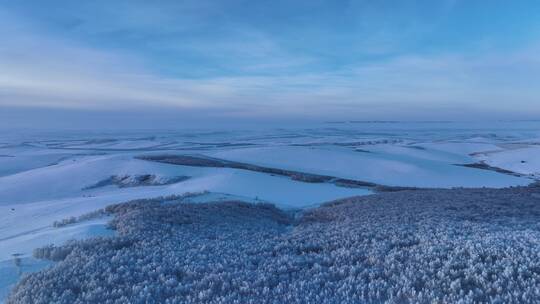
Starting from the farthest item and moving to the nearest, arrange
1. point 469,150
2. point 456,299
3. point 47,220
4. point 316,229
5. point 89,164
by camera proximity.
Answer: point 469,150 → point 89,164 → point 47,220 → point 316,229 → point 456,299

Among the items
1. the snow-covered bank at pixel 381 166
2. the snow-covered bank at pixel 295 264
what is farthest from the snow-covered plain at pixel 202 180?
the snow-covered bank at pixel 295 264

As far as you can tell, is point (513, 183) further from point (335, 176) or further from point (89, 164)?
point (89, 164)

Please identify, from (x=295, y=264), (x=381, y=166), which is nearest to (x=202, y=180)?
(x=381, y=166)

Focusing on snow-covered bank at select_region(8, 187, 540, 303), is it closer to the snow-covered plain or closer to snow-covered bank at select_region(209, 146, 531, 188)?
the snow-covered plain

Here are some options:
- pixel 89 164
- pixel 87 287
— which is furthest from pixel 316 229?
pixel 89 164

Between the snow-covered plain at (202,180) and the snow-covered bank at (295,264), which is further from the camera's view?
the snow-covered plain at (202,180)

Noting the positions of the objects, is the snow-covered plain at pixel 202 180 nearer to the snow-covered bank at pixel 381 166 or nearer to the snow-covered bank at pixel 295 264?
the snow-covered bank at pixel 381 166

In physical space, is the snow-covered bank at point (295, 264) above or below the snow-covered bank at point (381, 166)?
above

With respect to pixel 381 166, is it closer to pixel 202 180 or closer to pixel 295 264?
pixel 202 180

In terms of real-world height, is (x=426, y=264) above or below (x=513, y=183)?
above

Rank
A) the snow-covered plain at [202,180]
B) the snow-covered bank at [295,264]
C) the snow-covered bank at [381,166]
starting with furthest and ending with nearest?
the snow-covered bank at [381,166] < the snow-covered plain at [202,180] < the snow-covered bank at [295,264]
